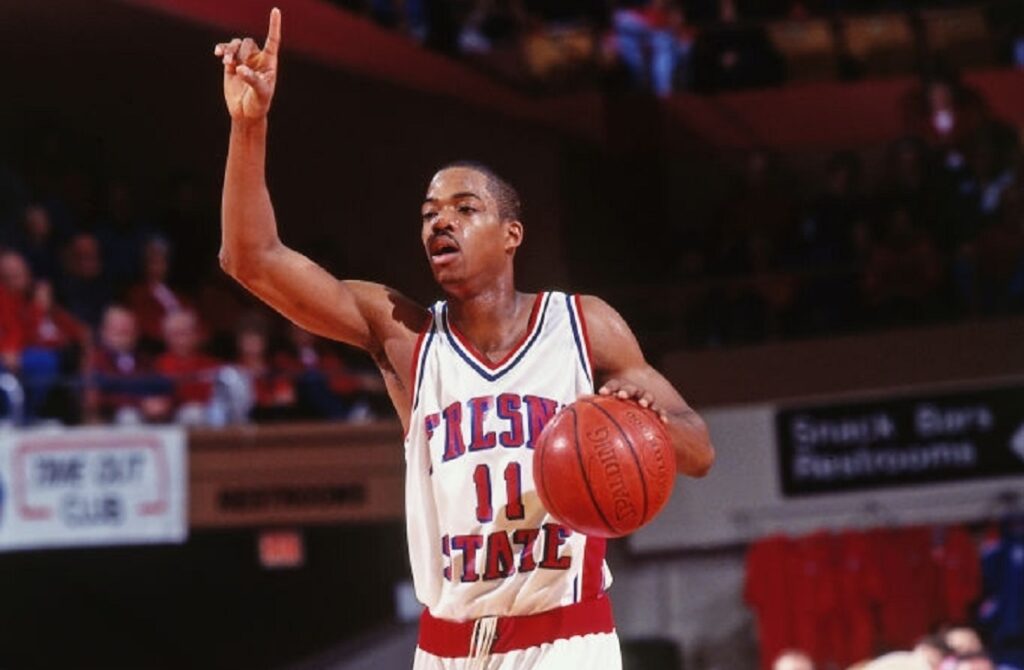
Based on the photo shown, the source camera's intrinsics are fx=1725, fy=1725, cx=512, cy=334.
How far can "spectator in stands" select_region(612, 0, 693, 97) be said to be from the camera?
1360 cm

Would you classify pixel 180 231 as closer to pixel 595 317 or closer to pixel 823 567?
pixel 823 567

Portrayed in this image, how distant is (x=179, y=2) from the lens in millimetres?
12133

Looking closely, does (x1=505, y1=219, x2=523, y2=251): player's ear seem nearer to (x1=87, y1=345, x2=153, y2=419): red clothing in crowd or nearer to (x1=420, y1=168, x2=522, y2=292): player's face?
(x1=420, y1=168, x2=522, y2=292): player's face

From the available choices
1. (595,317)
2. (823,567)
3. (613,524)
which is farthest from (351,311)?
(823,567)

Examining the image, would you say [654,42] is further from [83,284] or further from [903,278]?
[83,284]

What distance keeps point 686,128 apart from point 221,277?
4256mm

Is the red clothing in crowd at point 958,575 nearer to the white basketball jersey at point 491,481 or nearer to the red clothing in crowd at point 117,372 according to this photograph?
the red clothing in crowd at point 117,372

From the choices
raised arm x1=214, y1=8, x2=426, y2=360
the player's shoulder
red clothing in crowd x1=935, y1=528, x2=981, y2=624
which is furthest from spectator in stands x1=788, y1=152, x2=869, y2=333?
raised arm x1=214, y1=8, x2=426, y2=360

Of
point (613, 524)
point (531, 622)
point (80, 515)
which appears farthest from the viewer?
point (80, 515)

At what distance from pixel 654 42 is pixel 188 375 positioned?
495cm

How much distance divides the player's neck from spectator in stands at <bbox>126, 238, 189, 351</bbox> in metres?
7.52

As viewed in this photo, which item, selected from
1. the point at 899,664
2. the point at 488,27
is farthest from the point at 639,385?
the point at 488,27

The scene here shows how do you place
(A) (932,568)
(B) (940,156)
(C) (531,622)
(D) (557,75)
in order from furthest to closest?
1. (D) (557,75)
2. (B) (940,156)
3. (A) (932,568)
4. (C) (531,622)

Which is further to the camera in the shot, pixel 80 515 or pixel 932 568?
→ pixel 932 568
